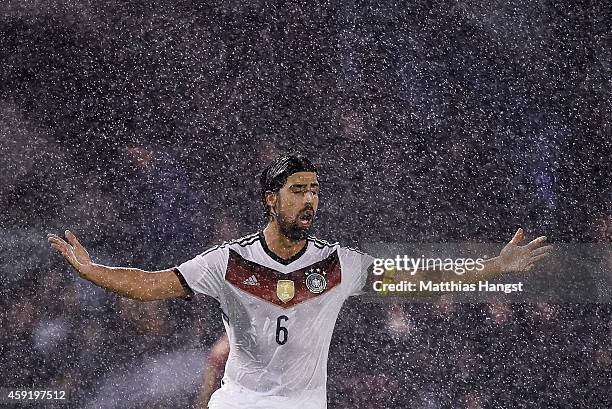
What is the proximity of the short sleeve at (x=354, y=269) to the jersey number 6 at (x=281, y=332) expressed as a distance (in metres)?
0.29

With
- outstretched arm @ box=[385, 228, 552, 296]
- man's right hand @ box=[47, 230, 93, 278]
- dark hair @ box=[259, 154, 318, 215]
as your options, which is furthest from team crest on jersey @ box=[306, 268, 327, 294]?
man's right hand @ box=[47, 230, 93, 278]

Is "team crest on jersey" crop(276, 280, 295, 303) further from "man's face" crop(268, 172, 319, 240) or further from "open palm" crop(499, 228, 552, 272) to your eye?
"open palm" crop(499, 228, 552, 272)

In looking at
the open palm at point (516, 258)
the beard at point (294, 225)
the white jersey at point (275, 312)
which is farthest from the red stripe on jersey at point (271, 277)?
the open palm at point (516, 258)

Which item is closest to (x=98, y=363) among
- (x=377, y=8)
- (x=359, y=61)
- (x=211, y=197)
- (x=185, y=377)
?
(x=185, y=377)

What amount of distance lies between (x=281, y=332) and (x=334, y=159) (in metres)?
1.02

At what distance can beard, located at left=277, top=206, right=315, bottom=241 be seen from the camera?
2953mm

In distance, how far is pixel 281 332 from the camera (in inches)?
113

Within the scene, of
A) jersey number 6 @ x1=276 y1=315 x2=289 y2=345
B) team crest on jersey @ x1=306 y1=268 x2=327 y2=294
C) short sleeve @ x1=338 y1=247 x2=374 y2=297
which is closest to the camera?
jersey number 6 @ x1=276 y1=315 x2=289 y2=345

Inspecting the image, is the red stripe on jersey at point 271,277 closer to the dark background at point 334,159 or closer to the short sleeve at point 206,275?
the short sleeve at point 206,275

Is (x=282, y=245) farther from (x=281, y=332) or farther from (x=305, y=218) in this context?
(x=281, y=332)

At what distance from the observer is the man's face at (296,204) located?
9.68 feet

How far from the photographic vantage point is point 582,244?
140 inches

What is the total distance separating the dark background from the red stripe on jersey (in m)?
0.61

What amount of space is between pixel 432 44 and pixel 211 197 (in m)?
1.18
